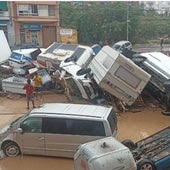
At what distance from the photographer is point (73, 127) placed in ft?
34.1

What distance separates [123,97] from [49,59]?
7.13 metres

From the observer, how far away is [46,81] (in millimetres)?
18500

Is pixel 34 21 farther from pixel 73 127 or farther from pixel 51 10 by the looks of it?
pixel 73 127

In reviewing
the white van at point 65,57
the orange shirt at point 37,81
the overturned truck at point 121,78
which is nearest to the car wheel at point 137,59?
the white van at point 65,57

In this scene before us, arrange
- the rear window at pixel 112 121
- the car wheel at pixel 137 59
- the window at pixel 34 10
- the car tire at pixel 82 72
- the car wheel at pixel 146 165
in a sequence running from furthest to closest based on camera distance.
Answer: the window at pixel 34 10
the car wheel at pixel 137 59
the car tire at pixel 82 72
the rear window at pixel 112 121
the car wheel at pixel 146 165

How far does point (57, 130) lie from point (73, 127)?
481 mm

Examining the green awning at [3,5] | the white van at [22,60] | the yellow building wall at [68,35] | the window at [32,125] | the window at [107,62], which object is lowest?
the yellow building wall at [68,35]

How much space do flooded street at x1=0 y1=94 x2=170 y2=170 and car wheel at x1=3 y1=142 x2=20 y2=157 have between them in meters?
0.16

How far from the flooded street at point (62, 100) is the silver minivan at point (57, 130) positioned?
0.77 ft

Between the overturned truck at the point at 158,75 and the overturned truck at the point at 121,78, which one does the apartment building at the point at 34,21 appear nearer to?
the overturned truck at the point at 158,75

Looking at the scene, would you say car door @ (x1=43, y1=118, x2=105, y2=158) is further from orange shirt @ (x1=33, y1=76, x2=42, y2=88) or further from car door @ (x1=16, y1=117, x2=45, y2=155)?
orange shirt @ (x1=33, y1=76, x2=42, y2=88)

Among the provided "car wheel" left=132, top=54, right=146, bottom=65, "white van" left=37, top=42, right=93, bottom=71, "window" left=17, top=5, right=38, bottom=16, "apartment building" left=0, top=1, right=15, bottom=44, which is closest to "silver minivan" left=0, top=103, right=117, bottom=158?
"car wheel" left=132, top=54, right=146, bottom=65

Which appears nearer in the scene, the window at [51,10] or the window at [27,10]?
the window at [27,10]

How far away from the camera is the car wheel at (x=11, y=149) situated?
10.9 metres
